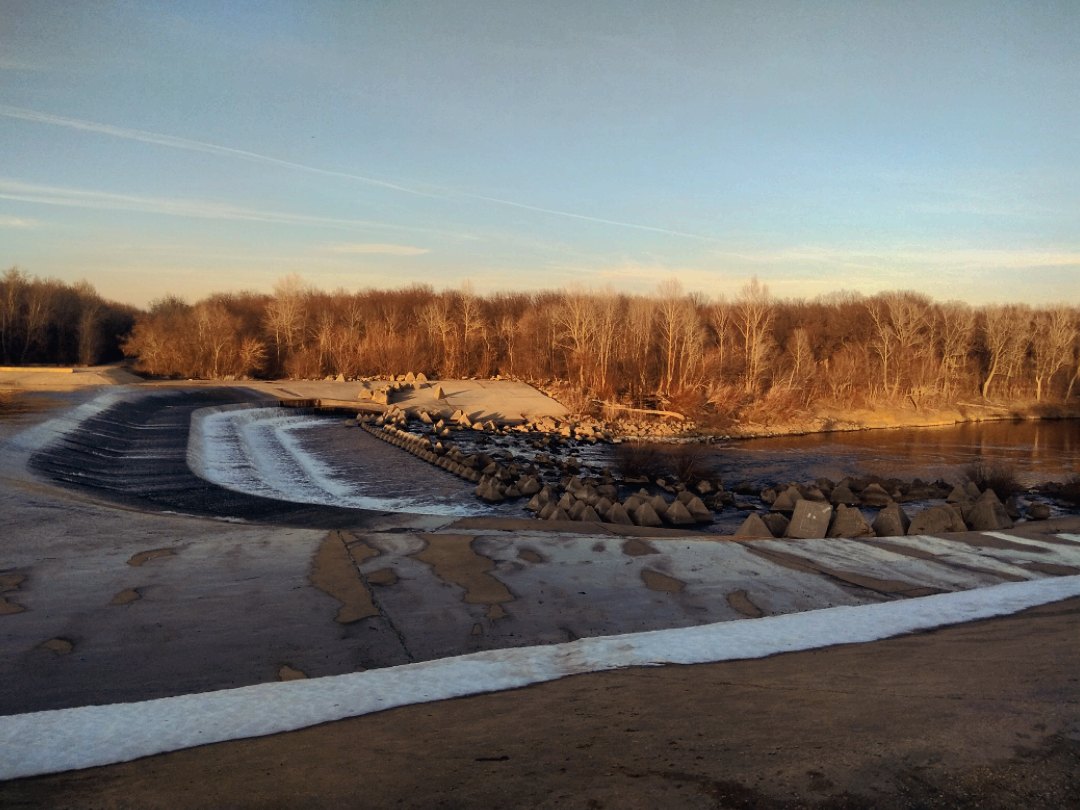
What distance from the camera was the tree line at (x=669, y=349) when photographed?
48719mm

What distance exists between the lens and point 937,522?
40.8ft

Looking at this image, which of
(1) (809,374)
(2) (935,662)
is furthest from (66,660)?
(1) (809,374)

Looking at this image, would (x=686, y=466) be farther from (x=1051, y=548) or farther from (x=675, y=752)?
(x=675, y=752)

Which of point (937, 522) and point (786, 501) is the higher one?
point (937, 522)

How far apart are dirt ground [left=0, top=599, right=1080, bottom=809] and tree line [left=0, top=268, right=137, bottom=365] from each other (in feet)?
206

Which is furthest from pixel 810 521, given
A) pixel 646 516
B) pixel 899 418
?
pixel 899 418

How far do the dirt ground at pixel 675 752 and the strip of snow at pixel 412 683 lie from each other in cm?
20

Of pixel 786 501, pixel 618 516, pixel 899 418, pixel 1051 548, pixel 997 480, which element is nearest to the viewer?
pixel 1051 548

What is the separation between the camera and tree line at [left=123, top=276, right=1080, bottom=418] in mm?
48719

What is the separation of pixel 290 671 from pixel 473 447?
25.7 m

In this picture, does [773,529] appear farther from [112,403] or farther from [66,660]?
[112,403]

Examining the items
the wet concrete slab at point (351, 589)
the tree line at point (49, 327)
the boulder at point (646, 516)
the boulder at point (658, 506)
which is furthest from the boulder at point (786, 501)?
the tree line at point (49, 327)

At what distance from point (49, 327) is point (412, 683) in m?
66.3

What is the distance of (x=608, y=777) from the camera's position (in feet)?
11.4
